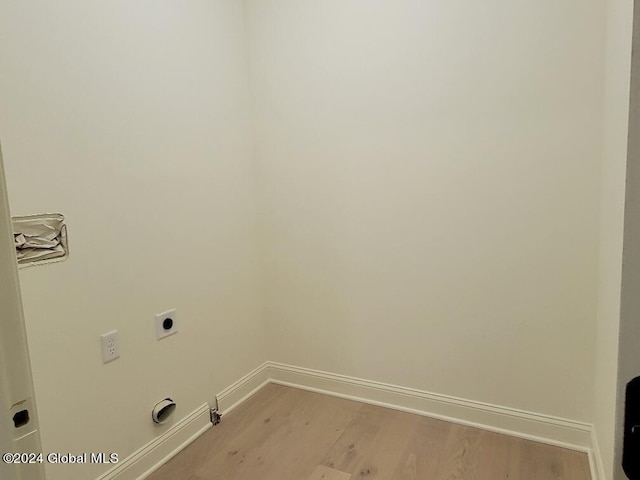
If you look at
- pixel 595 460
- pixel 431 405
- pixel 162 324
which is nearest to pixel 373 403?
pixel 431 405

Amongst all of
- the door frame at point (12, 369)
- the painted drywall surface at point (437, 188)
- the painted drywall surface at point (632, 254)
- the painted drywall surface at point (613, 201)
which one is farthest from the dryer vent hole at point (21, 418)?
the painted drywall surface at point (437, 188)

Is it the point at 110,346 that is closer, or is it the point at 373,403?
the point at 110,346

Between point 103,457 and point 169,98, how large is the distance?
153 centimetres

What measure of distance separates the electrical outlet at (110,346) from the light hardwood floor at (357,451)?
0.59 m

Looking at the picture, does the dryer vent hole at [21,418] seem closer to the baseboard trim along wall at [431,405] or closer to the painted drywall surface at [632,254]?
the painted drywall surface at [632,254]

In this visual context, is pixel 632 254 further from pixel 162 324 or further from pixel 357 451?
pixel 162 324

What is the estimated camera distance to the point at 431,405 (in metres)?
2.13

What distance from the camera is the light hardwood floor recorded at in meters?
1.73

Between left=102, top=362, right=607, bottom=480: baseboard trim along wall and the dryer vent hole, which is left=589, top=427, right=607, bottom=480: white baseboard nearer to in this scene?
left=102, top=362, right=607, bottom=480: baseboard trim along wall

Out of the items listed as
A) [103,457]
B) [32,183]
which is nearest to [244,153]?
[32,183]

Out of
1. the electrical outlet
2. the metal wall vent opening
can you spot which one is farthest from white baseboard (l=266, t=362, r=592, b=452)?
the metal wall vent opening

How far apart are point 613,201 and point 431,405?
1371 millimetres

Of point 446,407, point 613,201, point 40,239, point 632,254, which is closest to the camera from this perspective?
point 632,254

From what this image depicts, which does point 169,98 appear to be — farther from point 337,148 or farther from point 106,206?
point 337,148
